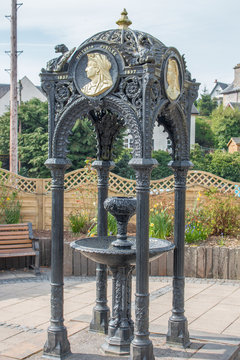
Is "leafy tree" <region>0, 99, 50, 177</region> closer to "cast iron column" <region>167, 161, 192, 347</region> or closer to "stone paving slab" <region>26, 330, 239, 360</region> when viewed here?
"cast iron column" <region>167, 161, 192, 347</region>

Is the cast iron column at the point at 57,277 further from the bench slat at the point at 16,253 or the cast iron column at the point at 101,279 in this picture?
the bench slat at the point at 16,253

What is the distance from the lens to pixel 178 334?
189 inches

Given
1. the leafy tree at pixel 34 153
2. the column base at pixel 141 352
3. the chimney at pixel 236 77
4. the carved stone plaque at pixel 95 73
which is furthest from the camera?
the chimney at pixel 236 77

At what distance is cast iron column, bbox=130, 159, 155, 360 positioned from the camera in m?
4.14

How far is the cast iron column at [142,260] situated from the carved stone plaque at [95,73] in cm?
77

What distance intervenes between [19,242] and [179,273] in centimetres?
470

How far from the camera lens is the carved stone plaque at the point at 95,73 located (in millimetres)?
4277

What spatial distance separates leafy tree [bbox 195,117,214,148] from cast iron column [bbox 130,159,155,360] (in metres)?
50.3

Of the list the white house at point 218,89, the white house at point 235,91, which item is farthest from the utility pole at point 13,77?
the white house at point 218,89

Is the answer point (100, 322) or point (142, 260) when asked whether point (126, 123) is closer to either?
point (142, 260)

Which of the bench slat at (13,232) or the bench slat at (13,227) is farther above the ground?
the bench slat at (13,227)

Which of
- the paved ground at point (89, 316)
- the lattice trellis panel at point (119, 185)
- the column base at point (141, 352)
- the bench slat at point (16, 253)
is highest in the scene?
the lattice trellis panel at point (119, 185)

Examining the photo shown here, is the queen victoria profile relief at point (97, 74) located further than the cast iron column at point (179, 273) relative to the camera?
No

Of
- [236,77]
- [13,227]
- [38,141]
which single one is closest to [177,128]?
[13,227]
